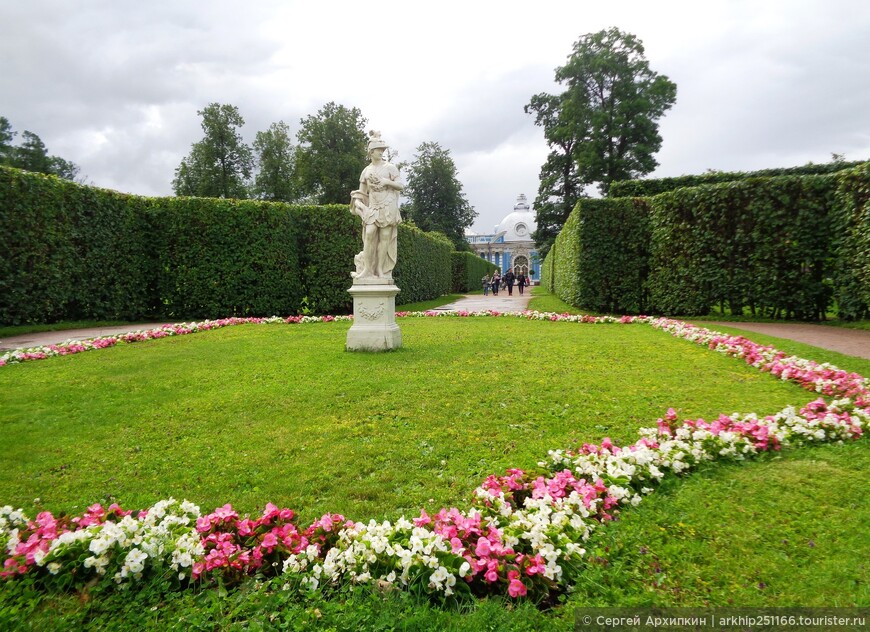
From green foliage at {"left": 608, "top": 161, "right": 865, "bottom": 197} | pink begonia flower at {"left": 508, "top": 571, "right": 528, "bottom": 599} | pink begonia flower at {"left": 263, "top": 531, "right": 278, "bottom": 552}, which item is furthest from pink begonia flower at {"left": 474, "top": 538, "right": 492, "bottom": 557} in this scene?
green foliage at {"left": 608, "top": 161, "right": 865, "bottom": 197}

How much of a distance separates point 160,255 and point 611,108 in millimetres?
25799

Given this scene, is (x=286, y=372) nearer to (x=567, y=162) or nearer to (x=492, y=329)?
(x=492, y=329)

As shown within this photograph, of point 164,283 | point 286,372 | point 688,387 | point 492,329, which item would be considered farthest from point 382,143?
point 164,283

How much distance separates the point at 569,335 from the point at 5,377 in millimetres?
8534

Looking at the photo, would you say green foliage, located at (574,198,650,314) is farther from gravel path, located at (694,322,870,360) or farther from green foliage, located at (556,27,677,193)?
green foliage, located at (556,27,677,193)

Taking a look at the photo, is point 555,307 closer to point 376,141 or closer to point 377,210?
point 377,210

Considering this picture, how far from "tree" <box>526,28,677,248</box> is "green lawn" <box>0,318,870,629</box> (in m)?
23.9

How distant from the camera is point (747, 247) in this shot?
11438 mm

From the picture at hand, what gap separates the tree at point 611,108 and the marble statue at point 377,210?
23.4 m

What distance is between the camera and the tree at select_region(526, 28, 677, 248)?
27500 mm

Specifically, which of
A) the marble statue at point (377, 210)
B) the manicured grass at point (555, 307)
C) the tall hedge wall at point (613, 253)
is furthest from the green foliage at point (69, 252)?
the tall hedge wall at point (613, 253)

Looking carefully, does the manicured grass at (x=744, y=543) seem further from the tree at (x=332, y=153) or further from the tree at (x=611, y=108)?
the tree at (x=332, y=153)

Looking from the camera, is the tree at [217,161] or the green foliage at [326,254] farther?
the tree at [217,161]

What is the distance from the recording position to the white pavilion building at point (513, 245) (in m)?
78.9
